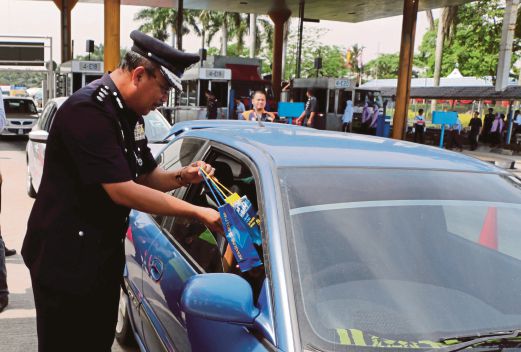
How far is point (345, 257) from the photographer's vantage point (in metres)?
1.79

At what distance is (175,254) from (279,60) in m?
29.0

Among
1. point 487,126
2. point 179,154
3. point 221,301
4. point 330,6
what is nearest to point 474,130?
point 487,126

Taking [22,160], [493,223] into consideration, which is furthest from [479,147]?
[493,223]

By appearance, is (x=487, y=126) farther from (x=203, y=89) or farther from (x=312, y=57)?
(x=312, y=57)

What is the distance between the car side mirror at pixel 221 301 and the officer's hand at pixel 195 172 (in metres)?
0.84

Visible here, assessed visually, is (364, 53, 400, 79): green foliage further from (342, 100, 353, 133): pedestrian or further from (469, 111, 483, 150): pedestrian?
(342, 100, 353, 133): pedestrian

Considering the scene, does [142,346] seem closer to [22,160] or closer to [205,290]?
[205,290]

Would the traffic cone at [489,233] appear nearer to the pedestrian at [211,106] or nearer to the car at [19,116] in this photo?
the pedestrian at [211,106]

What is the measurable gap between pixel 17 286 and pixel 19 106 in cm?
1676

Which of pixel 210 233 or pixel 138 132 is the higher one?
pixel 138 132

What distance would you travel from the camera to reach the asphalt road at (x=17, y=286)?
3557 mm

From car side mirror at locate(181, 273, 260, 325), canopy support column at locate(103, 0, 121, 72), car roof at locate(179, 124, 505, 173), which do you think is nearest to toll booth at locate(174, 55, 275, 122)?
canopy support column at locate(103, 0, 121, 72)

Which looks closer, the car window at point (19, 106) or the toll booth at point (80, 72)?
the toll booth at point (80, 72)

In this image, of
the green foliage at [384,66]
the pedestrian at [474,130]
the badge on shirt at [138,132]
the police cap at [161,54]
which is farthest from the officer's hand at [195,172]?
the green foliage at [384,66]
